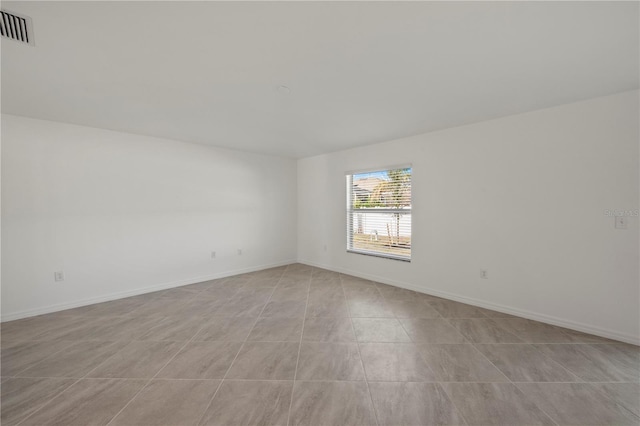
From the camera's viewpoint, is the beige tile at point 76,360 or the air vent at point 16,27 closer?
the air vent at point 16,27

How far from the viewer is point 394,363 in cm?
197

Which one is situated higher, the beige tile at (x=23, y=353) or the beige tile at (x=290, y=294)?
the beige tile at (x=23, y=353)

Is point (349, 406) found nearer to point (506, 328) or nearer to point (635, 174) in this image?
point (506, 328)

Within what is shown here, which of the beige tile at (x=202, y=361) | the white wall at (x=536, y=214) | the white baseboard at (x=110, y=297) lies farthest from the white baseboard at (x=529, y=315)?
the white baseboard at (x=110, y=297)

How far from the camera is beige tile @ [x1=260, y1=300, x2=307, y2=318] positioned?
9.62 ft

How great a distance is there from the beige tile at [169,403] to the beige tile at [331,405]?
2.02 ft

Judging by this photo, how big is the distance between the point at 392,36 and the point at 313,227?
4144mm

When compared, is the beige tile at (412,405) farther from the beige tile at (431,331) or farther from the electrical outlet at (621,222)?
the electrical outlet at (621,222)

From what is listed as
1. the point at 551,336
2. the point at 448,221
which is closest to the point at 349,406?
the point at 551,336

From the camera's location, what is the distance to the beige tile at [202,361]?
185cm

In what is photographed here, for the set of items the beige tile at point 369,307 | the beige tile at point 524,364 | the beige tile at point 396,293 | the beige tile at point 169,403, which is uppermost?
the beige tile at point 169,403

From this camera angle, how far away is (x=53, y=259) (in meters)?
3.04

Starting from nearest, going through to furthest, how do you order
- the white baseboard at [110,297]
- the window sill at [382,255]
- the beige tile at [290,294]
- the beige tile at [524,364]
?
the beige tile at [524,364], the white baseboard at [110,297], the beige tile at [290,294], the window sill at [382,255]

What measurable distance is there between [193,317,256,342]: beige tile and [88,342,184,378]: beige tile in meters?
0.25
